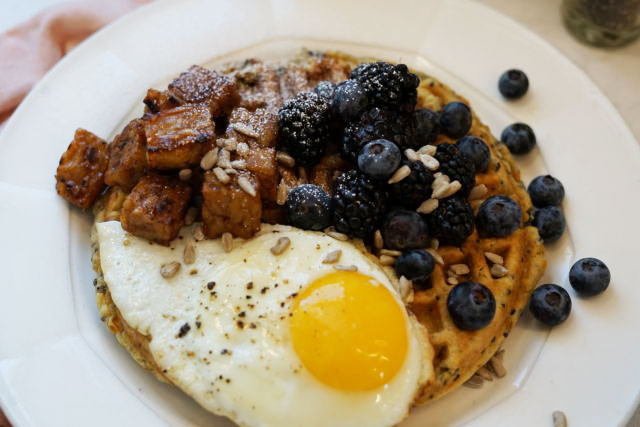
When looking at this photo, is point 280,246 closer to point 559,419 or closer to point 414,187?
point 414,187

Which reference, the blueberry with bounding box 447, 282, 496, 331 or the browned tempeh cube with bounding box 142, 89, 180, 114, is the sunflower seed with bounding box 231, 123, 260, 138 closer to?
Answer: the browned tempeh cube with bounding box 142, 89, 180, 114

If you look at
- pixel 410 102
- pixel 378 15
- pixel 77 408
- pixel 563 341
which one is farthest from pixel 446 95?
pixel 77 408

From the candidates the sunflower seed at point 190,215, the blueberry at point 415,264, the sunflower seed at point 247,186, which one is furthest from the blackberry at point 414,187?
the sunflower seed at point 190,215

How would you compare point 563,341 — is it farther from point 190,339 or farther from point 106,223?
point 106,223

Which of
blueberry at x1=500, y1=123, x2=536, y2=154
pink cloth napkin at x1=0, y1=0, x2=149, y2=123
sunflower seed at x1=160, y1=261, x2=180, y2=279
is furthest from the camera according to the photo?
pink cloth napkin at x1=0, y1=0, x2=149, y2=123

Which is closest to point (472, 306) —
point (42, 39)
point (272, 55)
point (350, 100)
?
point (350, 100)

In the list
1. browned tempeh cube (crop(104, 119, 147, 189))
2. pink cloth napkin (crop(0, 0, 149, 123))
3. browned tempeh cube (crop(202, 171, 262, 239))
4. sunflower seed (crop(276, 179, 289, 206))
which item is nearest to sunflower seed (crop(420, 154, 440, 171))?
sunflower seed (crop(276, 179, 289, 206))

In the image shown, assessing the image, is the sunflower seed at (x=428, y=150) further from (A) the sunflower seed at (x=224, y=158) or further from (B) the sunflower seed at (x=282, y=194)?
(A) the sunflower seed at (x=224, y=158)
